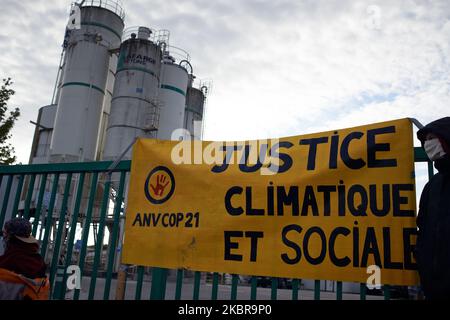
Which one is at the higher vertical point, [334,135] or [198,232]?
[334,135]

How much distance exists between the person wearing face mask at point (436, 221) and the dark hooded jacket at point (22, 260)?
3.11 meters

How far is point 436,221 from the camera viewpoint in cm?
265

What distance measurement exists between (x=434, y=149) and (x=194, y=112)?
3080cm

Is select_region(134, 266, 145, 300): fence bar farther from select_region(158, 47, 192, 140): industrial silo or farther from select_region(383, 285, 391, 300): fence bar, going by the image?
select_region(158, 47, 192, 140): industrial silo

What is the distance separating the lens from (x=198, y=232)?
3.91 m

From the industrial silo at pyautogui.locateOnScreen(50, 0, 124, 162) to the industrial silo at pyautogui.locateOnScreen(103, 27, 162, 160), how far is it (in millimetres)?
1284

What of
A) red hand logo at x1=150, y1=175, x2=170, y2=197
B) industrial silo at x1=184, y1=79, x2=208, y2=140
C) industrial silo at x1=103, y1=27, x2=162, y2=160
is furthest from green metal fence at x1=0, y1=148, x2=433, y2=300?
industrial silo at x1=184, y1=79, x2=208, y2=140

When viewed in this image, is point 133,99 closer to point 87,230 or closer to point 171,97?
point 171,97

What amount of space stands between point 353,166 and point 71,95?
23.3 meters

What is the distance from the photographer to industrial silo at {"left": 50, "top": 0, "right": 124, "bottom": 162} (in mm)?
23297

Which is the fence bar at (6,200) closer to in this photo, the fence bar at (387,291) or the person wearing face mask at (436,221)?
the fence bar at (387,291)

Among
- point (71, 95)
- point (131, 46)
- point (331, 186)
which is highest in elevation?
point (131, 46)
